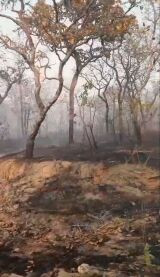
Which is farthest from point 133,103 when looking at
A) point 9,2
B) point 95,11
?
point 9,2

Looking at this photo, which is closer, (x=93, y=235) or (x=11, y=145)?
(x=93, y=235)

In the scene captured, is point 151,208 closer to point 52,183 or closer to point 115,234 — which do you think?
point 115,234

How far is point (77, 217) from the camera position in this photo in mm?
15664

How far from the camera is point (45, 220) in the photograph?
15.4m

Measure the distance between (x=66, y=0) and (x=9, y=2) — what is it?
3.98 metres

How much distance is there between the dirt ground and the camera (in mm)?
11141

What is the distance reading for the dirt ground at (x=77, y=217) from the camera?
11.1 m

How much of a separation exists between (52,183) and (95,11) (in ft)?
38.4

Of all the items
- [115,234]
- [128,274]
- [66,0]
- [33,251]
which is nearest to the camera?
[128,274]

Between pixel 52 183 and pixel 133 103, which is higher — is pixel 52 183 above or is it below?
below

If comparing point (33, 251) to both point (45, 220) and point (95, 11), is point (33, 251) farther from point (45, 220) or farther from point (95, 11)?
point (95, 11)

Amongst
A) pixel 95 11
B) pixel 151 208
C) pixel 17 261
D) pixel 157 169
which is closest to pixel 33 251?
pixel 17 261

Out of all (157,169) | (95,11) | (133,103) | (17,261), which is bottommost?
(17,261)

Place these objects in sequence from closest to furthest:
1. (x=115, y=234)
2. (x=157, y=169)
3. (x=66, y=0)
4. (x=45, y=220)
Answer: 1. (x=115, y=234)
2. (x=45, y=220)
3. (x=157, y=169)
4. (x=66, y=0)
